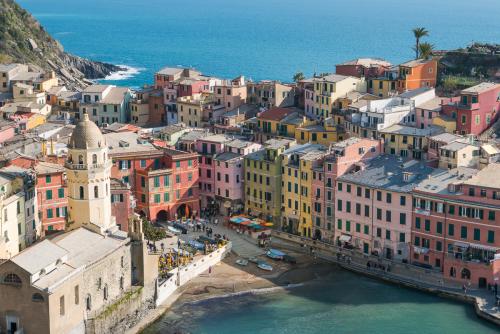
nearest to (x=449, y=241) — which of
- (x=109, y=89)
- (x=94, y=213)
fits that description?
(x=94, y=213)

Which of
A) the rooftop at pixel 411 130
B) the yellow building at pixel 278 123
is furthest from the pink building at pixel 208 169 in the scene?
the rooftop at pixel 411 130

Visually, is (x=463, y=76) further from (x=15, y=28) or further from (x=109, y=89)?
(x=15, y=28)

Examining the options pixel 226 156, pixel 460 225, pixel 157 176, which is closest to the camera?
pixel 460 225

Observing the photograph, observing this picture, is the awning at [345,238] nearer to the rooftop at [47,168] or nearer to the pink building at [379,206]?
the pink building at [379,206]

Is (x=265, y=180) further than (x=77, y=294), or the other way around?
(x=265, y=180)

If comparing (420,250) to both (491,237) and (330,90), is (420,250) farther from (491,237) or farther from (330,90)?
(330,90)

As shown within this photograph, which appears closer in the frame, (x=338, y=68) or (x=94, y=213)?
(x=94, y=213)

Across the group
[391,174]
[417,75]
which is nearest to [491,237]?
[391,174]

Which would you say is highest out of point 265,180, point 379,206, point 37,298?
point 265,180
